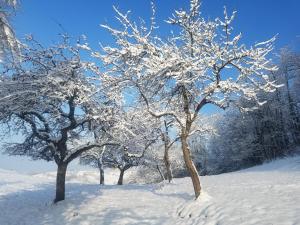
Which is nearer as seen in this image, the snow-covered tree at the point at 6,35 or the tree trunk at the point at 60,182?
the snow-covered tree at the point at 6,35

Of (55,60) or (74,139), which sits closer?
(55,60)

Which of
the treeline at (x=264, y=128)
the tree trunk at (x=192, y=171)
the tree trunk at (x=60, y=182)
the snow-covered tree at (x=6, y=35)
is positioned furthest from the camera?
the treeline at (x=264, y=128)

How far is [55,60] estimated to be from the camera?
2211 cm

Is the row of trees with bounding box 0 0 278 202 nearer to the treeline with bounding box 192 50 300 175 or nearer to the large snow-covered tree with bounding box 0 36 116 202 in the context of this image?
the large snow-covered tree with bounding box 0 36 116 202

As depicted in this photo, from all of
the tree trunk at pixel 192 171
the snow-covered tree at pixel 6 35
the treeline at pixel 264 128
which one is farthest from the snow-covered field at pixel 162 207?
the treeline at pixel 264 128

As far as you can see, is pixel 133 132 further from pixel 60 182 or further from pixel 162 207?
pixel 162 207

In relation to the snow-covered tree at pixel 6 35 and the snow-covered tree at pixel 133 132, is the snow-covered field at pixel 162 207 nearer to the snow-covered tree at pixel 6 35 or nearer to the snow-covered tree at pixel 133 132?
the snow-covered tree at pixel 133 132

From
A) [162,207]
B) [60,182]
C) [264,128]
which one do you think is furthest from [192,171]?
[264,128]

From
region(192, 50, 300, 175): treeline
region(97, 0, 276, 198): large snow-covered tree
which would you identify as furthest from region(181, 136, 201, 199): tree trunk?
region(192, 50, 300, 175): treeline

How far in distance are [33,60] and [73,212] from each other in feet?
30.9

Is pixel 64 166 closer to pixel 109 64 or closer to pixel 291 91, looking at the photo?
pixel 109 64

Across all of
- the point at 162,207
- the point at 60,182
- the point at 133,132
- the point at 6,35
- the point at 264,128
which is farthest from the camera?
the point at 264,128

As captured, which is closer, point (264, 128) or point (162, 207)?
point (162, 207)

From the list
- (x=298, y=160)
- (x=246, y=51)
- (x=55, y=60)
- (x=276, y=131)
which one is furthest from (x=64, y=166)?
(x=276, y=131)
